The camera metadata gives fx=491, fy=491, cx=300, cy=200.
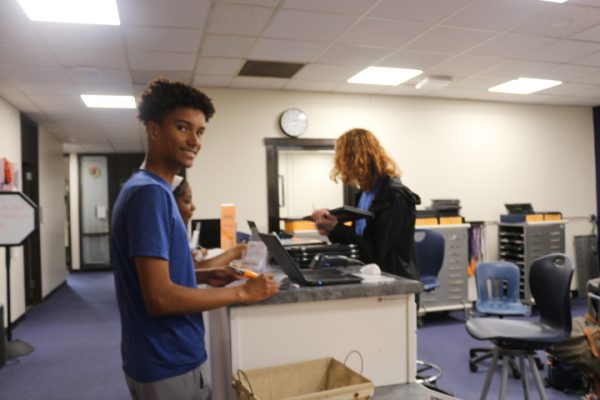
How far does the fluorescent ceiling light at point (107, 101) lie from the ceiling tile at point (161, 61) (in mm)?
1263

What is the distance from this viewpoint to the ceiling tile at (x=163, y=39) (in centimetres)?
358

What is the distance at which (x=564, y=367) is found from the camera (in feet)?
11.0

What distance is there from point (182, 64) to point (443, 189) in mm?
3496

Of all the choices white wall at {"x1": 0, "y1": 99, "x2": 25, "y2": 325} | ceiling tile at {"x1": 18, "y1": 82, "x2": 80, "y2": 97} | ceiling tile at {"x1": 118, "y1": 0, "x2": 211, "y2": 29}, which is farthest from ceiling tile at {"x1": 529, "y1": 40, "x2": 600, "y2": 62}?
white wall at {"x1": 0, "y1": 99, "x2": 25, "y2": 325}

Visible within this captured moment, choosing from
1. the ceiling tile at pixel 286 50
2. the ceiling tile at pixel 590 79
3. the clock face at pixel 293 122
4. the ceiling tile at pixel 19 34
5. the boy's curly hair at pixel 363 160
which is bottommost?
the boy's curly hair at pixel 363 160

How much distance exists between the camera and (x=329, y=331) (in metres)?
1.59

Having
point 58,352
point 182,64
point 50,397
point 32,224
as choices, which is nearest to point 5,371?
point 58,352

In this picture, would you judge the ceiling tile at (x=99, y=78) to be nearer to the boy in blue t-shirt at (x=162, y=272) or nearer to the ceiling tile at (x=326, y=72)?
the ceiling tile at (x=326, y=72)

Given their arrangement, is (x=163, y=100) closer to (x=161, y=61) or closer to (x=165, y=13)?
(x=165, y=13)

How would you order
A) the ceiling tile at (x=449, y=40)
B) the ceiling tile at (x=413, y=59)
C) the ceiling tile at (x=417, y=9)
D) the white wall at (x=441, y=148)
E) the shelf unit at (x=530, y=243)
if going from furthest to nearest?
1. the shelf unit at (x=530, y=243)
2. the white wall at (x=441, y=148)
3. the ceiling tile at (x=413, y=59)
4. the ceiling tile at (x=449, y=40)
5. the ceiling tile at (x=417, y=9)

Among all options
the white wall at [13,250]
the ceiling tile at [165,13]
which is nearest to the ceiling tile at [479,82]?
the ceiling tile at [165,13]

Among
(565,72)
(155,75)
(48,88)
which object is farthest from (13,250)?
(565,72)

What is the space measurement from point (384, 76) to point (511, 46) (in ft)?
4.27

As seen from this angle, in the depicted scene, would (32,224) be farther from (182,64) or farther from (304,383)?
(304,383)
